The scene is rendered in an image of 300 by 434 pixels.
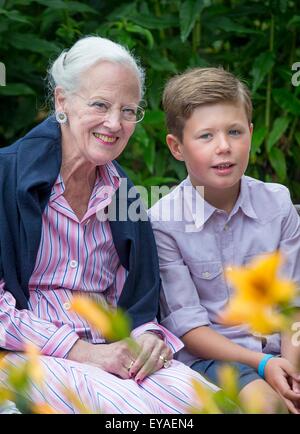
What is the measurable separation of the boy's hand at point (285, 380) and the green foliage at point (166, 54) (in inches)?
64.6

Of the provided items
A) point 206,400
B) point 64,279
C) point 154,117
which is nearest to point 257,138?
point 154,117

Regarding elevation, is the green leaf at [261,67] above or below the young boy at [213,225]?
above

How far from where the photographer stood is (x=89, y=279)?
2201 millimetres

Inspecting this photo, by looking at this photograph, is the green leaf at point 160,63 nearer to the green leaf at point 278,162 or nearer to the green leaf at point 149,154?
the green leaf at point 149,154

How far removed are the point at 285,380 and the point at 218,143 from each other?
65 centimetres

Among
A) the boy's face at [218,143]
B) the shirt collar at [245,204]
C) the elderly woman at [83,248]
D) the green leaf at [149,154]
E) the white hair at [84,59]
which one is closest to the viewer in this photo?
the elderly woman at [83,248]

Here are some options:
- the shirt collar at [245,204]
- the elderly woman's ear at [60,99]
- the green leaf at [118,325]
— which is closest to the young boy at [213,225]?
the shirt collar at [245,204]

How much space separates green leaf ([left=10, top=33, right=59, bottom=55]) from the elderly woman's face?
4.70 feet

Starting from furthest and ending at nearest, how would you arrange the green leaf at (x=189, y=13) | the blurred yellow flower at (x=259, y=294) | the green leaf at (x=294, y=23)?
1. the green leaf at (x=294, y=23)
2. the green leaf at (x=189, y=13)
3. the blurred yellow flower at (x=259, y=294)

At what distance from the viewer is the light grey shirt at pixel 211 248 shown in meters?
2.29

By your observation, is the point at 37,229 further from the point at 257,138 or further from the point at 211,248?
the point at 257,138

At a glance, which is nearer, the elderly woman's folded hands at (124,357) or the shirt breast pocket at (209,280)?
the elderly woman's folded hands at (124,357)
